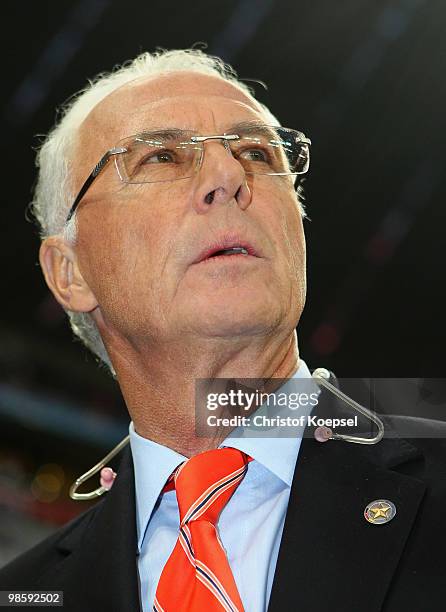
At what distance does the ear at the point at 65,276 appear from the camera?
173cm

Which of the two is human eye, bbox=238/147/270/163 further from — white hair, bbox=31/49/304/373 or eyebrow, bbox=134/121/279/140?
white hair, bbox=31/49/304/373

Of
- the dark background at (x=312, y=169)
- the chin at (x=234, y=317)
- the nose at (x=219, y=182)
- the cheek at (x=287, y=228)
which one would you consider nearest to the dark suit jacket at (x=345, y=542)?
the chin at (x=234, y=317)

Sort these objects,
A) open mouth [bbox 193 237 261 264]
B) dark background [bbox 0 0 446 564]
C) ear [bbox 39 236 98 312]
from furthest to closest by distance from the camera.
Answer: dark background [bbox 0 0 446 564], ear [bbox 39 236 98 312], open mouth [bbox 193 237 261 264]

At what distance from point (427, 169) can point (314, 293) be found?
34.9 inches

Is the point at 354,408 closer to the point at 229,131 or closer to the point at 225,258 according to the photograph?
the point at 225,258

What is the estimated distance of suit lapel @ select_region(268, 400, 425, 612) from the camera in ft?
3.99

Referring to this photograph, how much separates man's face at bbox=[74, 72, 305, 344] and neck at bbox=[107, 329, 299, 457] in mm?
44

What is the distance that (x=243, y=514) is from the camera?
4.64 ft

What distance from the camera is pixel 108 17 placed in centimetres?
312

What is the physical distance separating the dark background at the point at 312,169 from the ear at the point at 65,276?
1549 millimetres

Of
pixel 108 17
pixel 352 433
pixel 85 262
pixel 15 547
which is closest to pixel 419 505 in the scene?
pixel 352 433

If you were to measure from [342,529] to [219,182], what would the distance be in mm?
653

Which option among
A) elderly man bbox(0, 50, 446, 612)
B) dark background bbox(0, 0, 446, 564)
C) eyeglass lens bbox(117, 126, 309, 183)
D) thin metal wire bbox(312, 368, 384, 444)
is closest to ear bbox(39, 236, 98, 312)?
elderly man bbox(0, 50, 446, 612)

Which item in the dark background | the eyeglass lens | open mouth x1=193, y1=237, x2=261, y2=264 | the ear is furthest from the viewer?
the dark background
